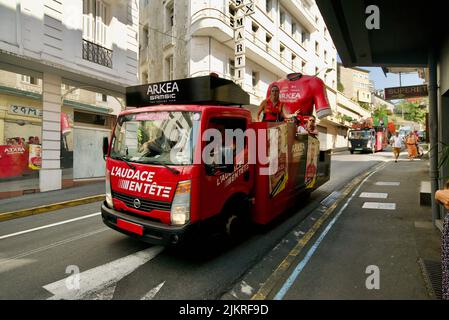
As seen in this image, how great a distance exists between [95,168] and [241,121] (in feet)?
32.5

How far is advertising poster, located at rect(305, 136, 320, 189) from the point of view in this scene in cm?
697

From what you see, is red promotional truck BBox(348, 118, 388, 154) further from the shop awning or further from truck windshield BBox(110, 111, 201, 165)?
truck windshield BBox(110, 111, 201, 165)

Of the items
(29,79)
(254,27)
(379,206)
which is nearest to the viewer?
(379,206)

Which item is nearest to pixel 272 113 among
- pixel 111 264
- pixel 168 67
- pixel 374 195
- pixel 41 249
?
pixel 111 264

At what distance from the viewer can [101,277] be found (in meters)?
3.61

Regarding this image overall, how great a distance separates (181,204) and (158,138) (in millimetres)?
1083

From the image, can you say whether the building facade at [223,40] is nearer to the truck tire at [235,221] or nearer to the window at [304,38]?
the window at [304,38]

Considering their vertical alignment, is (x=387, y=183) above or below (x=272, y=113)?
below

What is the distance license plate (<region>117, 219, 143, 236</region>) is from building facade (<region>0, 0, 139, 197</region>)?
7.54 m

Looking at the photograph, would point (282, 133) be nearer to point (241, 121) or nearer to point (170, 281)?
point (241, 121)

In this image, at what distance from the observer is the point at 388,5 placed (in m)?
4.57

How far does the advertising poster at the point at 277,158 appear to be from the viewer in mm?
5012

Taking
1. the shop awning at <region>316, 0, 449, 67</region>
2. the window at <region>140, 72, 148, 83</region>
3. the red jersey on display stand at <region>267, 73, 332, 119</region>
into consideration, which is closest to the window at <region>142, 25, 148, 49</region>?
the window at <region>140, 72, 148, 83</region>

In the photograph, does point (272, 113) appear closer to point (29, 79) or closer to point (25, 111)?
point (25, 111)
